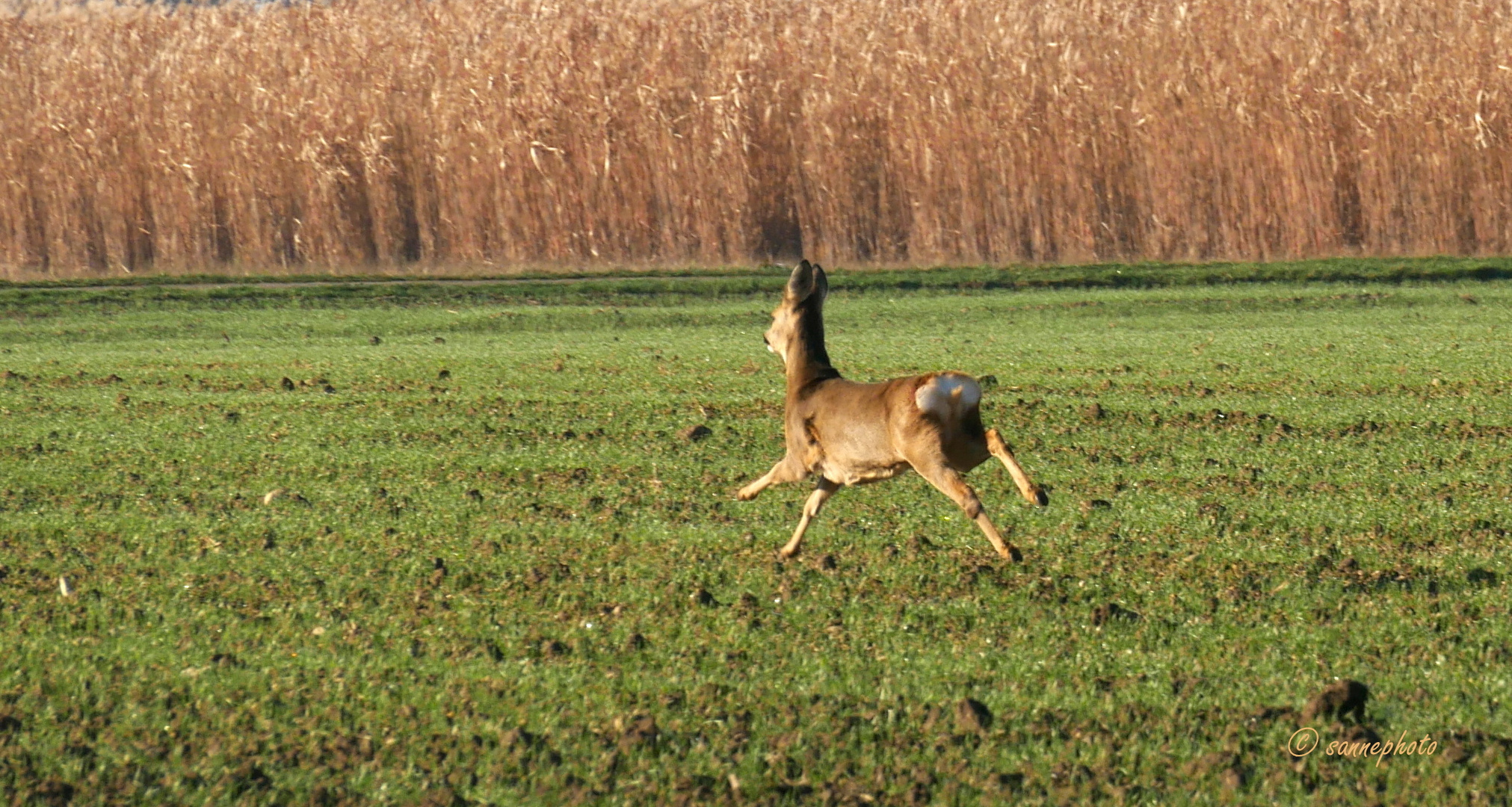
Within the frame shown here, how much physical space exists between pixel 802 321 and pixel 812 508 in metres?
0.77

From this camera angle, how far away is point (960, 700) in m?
5.15

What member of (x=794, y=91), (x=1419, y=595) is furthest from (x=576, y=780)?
(x=794, y=91)

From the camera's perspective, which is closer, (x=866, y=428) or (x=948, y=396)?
(x=948, y=396)

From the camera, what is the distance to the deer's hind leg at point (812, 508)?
7.07 metres

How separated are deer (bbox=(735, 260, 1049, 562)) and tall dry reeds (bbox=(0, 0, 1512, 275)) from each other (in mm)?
18436

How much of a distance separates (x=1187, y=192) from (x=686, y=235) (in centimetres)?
718

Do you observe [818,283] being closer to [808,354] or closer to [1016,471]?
[808,354]

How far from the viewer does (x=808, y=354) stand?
23.9 ft

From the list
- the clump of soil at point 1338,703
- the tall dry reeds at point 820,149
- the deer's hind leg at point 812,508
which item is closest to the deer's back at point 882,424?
the deer's hind leg at point 812,508

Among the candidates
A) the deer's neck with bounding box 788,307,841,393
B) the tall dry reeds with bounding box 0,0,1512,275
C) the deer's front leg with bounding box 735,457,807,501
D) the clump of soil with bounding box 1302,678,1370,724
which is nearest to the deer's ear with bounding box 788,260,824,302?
the deer's neck with bounding box 788,307,841,393

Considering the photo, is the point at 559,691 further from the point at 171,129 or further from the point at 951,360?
the point at 171,129
